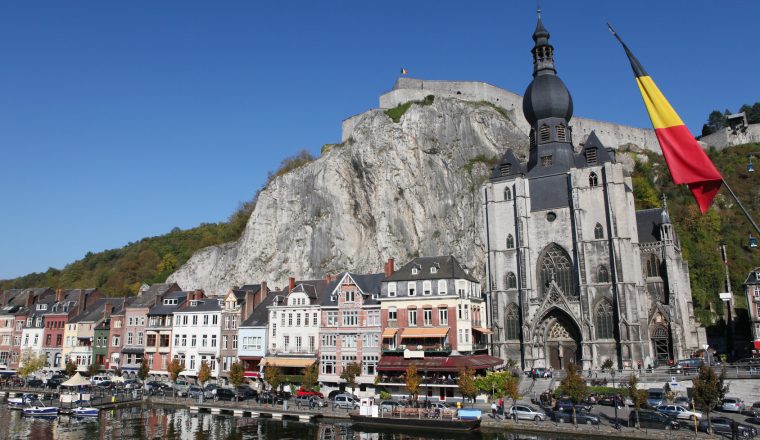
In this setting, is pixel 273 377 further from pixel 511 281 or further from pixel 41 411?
pixel 511 281

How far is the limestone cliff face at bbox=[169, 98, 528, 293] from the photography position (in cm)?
6838

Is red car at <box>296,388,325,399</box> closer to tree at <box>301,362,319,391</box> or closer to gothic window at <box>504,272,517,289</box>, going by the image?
tree at <box>301,362,319,391</box>

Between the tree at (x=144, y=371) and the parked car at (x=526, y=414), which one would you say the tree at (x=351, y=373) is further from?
the tree at (x=144, y=371)

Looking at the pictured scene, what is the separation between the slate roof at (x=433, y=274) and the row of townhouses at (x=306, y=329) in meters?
0.08

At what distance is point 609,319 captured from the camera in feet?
147

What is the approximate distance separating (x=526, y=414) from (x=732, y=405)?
11.2 metres

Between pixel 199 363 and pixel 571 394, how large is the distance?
32859mm

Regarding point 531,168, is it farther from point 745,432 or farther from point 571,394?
point 745,432

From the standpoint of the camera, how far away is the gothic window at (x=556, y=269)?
47.9 m

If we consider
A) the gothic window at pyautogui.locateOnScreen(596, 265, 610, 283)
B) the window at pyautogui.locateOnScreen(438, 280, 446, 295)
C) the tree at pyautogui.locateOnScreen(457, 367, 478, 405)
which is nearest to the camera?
the tree at pyautogui.locateOnScreen(457, 367, 478, 405)

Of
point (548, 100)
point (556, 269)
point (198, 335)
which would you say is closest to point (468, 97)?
point (548, 100)

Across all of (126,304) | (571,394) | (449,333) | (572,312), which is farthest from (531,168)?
(126,304)

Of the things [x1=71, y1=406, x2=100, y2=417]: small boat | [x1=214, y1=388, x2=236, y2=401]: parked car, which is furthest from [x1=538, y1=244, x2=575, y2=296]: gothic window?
[x1=71, y1=406, x2=100, y2=417]: small boat

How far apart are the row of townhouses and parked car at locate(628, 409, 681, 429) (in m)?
11.2
